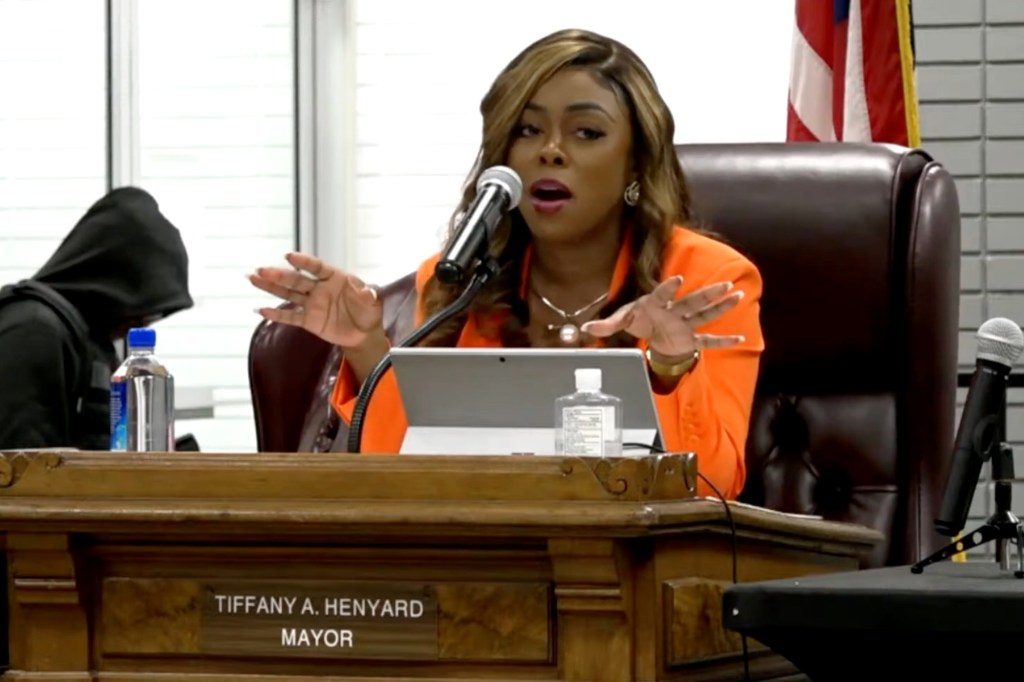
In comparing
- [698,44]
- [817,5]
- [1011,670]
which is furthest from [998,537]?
[698,44]

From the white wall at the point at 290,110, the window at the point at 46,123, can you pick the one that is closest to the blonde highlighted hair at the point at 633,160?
the window at the point at 46,123

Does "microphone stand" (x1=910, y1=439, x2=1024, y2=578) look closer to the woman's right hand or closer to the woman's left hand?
the woman's left hand

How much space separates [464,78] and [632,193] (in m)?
3.23

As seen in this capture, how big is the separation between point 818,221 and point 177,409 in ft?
9.15

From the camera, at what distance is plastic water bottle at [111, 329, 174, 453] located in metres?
2.18

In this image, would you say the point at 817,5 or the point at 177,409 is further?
the point at 177,409

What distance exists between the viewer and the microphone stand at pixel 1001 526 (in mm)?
1762

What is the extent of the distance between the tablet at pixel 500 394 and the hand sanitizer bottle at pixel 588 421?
5 cm

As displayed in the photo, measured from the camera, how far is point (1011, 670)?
5.43 ft

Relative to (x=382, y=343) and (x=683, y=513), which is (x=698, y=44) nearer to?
(x=382, y=343)

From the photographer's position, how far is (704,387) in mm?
2398

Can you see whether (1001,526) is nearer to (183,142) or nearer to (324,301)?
(324,301)

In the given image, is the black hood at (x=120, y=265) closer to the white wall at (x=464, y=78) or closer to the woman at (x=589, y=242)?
the woman at (x=589, y=242)

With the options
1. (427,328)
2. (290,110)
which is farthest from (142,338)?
(290,110)
